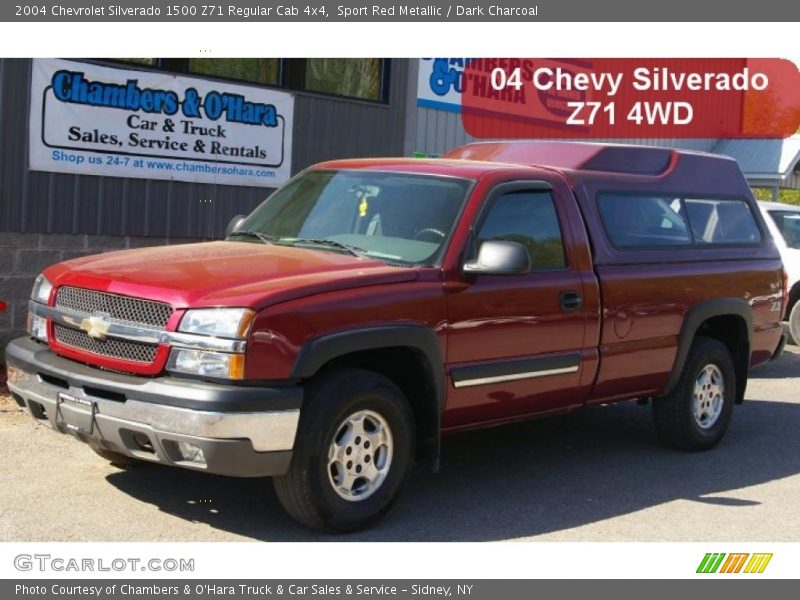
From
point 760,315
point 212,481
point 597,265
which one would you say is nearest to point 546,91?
point 760,315

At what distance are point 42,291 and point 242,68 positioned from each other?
6.03m

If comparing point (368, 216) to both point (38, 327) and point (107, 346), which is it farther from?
point (38, 327)

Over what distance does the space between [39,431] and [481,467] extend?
2941mm

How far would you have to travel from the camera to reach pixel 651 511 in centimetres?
618

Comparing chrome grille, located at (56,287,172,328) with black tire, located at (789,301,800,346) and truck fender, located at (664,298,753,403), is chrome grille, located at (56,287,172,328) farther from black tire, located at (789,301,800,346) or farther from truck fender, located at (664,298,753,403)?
black tire, located at (789,301,800,346)

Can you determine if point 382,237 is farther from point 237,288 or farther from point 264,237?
point 237,288

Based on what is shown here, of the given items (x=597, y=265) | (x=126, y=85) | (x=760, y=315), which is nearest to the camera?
(x=597, y=265)

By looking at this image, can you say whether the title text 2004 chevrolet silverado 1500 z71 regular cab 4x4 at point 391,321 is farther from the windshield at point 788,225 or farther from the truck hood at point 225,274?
the windshield at point 788,225

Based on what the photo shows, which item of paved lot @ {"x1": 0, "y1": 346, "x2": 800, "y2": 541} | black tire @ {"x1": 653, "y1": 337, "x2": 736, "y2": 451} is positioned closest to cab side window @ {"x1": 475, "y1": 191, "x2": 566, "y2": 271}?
paved lot @ {"x1": 0, "y1": 346, "x2": 800, "y2": 541}

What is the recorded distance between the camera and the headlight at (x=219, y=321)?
492 cm

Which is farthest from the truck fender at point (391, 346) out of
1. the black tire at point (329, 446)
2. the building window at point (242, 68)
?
the building window at point (242, 68)

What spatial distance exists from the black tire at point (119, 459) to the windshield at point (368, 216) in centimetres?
147

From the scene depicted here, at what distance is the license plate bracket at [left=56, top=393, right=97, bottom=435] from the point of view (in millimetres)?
5227

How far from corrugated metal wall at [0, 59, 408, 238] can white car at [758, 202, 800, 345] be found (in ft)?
14.8
